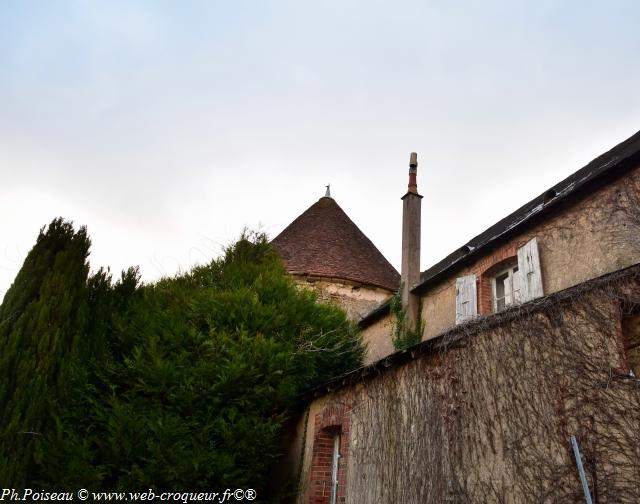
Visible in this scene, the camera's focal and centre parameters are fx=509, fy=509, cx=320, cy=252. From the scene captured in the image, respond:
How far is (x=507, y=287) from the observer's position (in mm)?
8961

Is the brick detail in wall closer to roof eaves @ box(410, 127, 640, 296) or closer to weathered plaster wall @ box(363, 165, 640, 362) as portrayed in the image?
weathered plaster wall @ box(363, 165, 640, 362)

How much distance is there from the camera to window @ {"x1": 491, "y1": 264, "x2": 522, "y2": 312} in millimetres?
8648

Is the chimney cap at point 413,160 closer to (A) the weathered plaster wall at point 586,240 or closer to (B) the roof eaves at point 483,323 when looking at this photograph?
(A) the weathered plaster wall at point 586,240

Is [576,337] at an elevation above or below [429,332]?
below

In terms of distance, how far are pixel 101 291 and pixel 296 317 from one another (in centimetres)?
309

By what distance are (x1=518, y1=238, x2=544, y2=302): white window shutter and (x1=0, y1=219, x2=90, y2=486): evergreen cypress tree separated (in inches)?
265

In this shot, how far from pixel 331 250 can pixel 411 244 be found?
469cm

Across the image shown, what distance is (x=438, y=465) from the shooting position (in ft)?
17.0

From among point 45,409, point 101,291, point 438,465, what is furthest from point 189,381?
point 438,465

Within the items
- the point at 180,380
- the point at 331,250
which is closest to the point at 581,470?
the point at 180,380

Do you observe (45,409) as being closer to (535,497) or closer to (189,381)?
(189,381)

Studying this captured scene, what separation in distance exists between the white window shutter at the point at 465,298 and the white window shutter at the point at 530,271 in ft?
3.55

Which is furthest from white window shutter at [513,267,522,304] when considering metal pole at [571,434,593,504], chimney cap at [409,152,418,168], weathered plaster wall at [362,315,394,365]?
chimney cap at [409,152,418,168]

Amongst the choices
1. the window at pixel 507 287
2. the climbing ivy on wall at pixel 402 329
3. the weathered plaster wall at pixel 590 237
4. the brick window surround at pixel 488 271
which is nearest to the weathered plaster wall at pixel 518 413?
the weathered plaster wall at pixel 590 237
